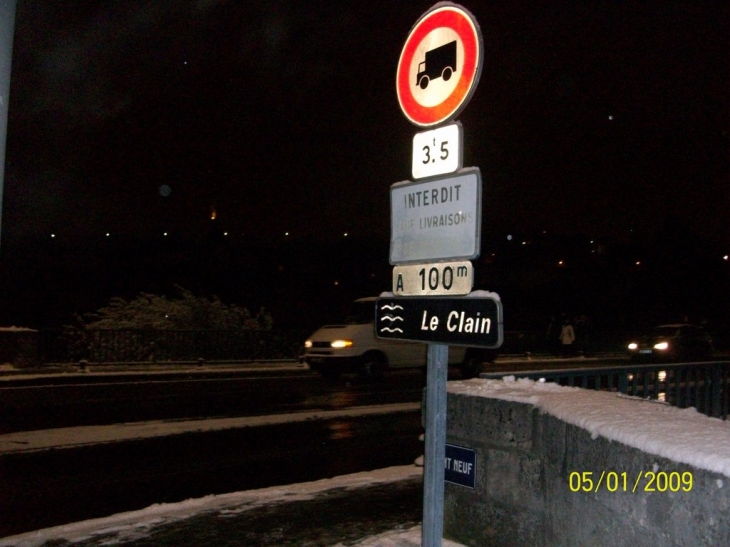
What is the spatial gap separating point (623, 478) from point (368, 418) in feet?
32.3

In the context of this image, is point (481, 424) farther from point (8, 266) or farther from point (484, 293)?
point (8, 266)

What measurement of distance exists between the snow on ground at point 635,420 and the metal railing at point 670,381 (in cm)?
120

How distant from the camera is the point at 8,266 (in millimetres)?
34156

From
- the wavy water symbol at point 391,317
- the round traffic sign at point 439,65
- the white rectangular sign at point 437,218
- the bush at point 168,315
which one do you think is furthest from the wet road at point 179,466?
the bush at point 168,315

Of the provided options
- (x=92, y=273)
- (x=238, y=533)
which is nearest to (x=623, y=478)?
(x=238, y=533)

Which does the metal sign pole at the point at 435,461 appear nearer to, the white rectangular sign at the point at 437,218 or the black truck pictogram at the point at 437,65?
the white rectangular sign at the point at 437,218

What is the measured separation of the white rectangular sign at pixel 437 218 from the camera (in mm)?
3350

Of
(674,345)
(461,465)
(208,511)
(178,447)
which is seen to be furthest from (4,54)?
(674,345)

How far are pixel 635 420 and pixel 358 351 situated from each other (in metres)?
15.1

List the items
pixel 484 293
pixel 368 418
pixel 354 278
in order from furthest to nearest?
pixel 354 278 → pixel 368 418 → pixel 484 293

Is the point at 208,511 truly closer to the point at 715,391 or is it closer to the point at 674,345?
the point at 715,391

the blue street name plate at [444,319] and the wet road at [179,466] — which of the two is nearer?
the blue street name plate at [444,319]
